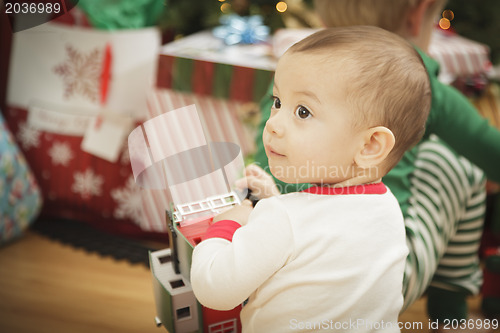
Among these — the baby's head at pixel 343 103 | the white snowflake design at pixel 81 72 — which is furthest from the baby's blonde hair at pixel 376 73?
the white snowflake design at pixel 81 72

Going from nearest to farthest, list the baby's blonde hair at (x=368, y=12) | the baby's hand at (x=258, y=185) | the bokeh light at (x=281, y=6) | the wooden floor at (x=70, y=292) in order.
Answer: the baby's hand at (x=258, y=185)
the baby's blonde hair at (x=368, y=12)
the wooden floor at (x=70, y=292)
the bokeh light at (x=281, y=6)

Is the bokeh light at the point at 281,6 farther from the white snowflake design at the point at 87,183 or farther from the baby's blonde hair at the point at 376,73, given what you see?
the baby's blonde hair at the point at 376,73

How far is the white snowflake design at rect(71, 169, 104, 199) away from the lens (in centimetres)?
139

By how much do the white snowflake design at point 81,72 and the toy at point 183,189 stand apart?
0.82 m

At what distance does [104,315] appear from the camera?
974 millimetres

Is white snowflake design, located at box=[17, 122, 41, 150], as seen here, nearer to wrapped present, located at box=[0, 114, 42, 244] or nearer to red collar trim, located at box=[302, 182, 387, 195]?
wrapped present, located at box=[0, 114, 42, 244]

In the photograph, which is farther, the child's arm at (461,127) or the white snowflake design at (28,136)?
the white snowflake design at (28,136)

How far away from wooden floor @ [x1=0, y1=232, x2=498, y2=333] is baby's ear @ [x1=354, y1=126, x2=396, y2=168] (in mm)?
401

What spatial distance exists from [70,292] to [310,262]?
2.64 feet

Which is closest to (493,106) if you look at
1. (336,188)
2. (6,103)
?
(336,188)

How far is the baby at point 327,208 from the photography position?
473mm

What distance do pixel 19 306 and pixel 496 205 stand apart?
124cm

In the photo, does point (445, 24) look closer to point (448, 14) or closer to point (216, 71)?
point (448, 14)

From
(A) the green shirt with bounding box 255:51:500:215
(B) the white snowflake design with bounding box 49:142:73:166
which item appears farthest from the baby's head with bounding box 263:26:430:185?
(B) the white snowflake design with bounding box 49:142:73:166
